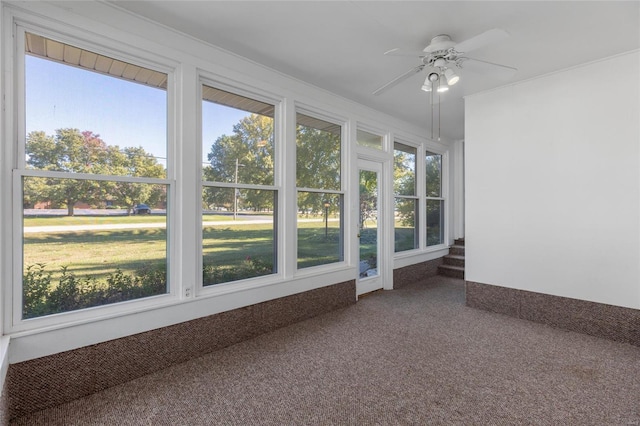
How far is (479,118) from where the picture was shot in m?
3.92

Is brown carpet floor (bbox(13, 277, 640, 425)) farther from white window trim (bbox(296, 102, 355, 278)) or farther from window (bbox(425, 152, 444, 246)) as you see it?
window (bbox(425, 152, 444, 246))

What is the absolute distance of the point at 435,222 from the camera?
596 cm

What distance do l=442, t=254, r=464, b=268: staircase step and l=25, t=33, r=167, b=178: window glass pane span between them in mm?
5307

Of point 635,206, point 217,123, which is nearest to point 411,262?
point 635,206

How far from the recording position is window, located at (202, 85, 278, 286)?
2.89 m

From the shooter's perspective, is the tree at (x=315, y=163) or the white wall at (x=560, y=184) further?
the tree at (x=315, y=163)

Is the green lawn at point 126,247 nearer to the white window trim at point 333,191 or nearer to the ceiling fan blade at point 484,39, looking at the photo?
the white window trim at point 333,191

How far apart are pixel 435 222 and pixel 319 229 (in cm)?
309

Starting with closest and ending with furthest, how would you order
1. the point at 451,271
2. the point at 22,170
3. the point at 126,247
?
the point at 22,170
the point at 126,247
the point at 451,271

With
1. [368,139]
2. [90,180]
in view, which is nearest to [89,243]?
[90,180]

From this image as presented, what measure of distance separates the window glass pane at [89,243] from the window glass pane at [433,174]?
470cm

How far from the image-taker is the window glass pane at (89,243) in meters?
2.07

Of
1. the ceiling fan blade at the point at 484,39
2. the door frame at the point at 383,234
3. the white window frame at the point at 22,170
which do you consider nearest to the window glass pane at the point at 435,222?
the door frame at the point at 383,234

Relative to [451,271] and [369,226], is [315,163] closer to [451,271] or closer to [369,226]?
[369,226]
